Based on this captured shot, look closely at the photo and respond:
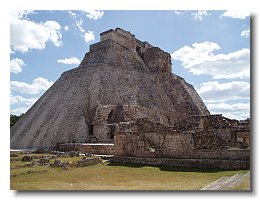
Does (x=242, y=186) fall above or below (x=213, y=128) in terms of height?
below

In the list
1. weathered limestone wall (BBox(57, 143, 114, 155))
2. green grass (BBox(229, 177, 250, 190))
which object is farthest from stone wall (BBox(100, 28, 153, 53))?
green grass (BBox(229, 177, 250, 190))

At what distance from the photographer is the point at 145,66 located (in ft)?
126

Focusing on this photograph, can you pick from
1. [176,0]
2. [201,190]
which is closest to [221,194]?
[201,190]

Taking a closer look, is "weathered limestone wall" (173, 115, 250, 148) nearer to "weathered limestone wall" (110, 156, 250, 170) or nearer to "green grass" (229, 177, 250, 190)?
"weathered limestone wall" (110, 156, 250, 170)

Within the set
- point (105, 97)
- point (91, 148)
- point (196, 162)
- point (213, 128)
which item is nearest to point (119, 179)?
point (196, 162)

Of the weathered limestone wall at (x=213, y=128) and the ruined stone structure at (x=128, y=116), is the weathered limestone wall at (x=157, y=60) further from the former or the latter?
the weathered limestone wall at (x=213, y=128)

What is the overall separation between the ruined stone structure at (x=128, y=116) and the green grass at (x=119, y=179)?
4.55 feet

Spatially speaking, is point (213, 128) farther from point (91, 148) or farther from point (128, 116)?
point (128, 116)

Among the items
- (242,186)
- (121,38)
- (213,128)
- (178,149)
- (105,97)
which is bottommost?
(242,186)

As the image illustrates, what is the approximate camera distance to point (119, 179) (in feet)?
35.0

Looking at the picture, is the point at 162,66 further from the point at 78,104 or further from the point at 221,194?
the point at 221,194

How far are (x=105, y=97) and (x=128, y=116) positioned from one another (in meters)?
4.24

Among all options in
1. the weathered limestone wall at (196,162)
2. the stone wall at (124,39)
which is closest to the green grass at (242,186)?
the weathered limestone wall at (196,162)
